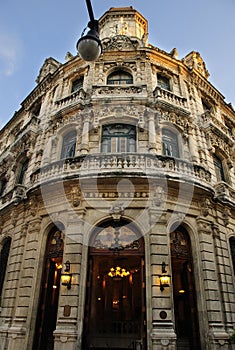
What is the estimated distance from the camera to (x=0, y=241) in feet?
48.4

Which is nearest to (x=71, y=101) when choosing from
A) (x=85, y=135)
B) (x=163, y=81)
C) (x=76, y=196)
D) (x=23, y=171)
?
(x=85, y=135)

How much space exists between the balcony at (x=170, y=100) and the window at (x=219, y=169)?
333 centimetres

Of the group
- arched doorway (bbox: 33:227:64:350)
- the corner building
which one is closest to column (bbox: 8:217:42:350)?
the corner building

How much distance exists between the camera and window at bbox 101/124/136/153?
44.3ft

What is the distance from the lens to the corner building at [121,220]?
10227 millimetres

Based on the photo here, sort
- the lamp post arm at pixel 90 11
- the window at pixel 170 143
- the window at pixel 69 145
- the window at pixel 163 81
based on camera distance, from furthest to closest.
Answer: the window at pixel 163 81 → the window at pixel 69 145 → the window at pixel 170 143 → the lamp post arm at pixel 90 11

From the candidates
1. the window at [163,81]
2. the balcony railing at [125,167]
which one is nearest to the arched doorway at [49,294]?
the balcony railing at [125,167]

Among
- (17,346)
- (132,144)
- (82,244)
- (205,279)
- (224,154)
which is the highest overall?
(224,154)

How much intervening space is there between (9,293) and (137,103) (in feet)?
36.6

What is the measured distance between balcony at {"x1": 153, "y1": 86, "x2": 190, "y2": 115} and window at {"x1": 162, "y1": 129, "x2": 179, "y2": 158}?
1406 mm

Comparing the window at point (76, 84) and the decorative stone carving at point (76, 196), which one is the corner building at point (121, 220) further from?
the window at point (76, 84)

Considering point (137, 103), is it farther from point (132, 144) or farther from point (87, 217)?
point (87, 217)

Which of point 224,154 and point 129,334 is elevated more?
point 224,154

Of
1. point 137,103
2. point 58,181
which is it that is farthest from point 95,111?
point 58,181
